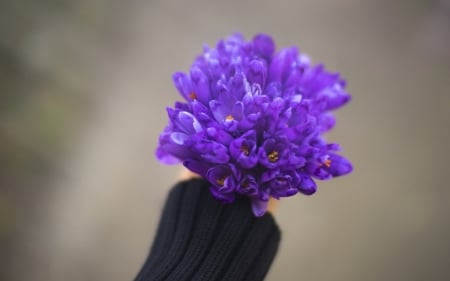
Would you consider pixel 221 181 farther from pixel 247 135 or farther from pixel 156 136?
pixel 156 136

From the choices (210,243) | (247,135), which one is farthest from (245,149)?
(210,243)

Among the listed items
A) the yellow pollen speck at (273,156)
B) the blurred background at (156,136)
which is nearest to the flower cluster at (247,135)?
the yellow pollen speck at (273,156)

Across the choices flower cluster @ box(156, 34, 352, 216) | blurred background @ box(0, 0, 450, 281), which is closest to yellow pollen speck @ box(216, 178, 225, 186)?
flower cluster @ box(156, 34, 352, 216)

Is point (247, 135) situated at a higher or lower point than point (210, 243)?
higher

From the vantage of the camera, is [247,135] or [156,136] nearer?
[247,135]

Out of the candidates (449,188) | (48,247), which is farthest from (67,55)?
(449,188)

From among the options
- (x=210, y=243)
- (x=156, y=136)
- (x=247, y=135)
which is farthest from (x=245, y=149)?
(x=156, y=136)
